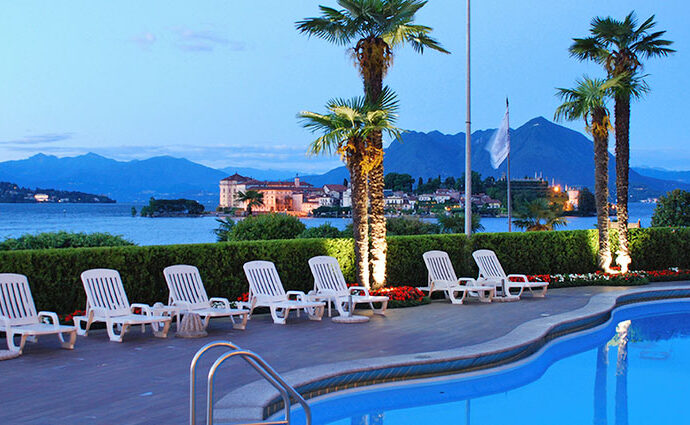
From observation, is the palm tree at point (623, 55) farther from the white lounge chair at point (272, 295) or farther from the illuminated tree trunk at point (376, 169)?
the white lounge chair at point (272, 295)

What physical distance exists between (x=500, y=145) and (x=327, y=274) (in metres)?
15.4

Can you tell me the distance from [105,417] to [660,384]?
20.6 ft

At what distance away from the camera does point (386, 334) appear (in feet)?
31.6

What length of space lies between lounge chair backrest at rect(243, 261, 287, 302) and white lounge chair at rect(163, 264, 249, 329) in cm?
62

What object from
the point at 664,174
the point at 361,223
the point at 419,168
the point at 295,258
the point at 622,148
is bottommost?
the point at 295,258

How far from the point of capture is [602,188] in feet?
57.7

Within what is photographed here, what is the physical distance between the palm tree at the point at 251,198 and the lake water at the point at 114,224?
8.91 m

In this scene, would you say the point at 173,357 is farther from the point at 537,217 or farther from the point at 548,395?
the point at 537,217

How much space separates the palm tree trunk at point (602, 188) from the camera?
17250mm

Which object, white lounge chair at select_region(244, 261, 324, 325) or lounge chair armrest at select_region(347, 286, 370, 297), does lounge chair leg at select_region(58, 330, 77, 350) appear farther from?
lounge chair armrest at select_region(347, 286, 370, 297)

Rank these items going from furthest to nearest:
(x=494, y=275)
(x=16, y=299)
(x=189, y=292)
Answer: (x=494, y=275), (x=189, y=292), (x=16, y=299)

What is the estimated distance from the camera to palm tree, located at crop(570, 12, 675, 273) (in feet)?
57.9

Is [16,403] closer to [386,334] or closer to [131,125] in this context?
[386,334]

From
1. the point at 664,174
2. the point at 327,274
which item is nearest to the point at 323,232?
the point at 327,274
